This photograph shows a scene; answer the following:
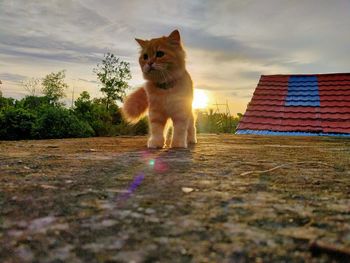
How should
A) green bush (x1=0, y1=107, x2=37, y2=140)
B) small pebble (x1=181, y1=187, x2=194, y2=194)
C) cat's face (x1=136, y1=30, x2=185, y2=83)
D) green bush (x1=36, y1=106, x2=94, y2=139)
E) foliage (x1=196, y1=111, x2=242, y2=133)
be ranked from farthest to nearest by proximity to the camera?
foliage (x1=196, y1=111, x2=242, y2=133), green bush (x1=0, y1=107, x2=37, y2=140), green bush (x1=36, y1=106, x2=94, y2=139), cat's face (x1=136, y1=30, x2=185, y2=83), small pebble (x1=181, y1=187, x2=194, y2=194)

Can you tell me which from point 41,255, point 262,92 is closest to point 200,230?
point 41,255

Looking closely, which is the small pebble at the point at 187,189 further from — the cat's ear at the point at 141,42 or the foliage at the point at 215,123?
the foliage at the point at 215,123

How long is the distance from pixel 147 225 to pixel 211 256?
0.28m

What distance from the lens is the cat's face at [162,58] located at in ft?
13.0

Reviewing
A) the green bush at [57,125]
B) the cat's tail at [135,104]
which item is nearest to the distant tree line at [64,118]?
the green bush at [57,125]

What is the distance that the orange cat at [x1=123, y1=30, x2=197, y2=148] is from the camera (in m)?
3.98

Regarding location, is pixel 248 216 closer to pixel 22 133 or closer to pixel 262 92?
pixel 22 133

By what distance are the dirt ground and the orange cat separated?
6.18 ft

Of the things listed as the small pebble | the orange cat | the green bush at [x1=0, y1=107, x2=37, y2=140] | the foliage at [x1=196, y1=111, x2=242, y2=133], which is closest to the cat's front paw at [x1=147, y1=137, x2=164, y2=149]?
the orange cat

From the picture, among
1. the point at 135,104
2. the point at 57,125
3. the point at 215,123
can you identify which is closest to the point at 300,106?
the point at 215,123

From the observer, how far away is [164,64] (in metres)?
3.98

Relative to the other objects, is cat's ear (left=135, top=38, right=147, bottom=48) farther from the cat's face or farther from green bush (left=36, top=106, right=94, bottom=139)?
green bush (left=36, top=106, right=94, bottom=139)

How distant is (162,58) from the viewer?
3.99 meters

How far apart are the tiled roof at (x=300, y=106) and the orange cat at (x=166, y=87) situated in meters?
6.01
